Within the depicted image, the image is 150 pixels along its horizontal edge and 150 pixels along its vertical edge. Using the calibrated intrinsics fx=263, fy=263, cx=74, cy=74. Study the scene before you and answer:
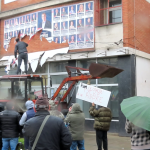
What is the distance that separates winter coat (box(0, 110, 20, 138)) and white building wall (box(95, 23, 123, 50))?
762cm

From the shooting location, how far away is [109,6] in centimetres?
1391

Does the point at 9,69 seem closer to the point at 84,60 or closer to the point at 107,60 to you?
the point at 84,60

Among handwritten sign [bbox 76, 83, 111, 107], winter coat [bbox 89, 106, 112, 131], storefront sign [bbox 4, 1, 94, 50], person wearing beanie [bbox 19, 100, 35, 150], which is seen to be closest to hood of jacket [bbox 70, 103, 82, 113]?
winter coat [bbox 89, 106, 112, 131]

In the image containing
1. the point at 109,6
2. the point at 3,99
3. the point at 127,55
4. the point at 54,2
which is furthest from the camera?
the point at 54,2

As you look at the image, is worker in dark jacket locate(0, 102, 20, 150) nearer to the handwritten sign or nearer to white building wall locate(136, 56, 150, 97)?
the handwritten sign

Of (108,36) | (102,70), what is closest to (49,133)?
(102,70)

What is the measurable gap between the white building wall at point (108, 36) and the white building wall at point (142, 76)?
57.2 inches

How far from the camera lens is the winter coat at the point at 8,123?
678cm

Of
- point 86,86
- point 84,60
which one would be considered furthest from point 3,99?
point 84,60

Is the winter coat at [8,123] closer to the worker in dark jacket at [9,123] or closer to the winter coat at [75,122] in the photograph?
the worker in dark jacket at [9,123]

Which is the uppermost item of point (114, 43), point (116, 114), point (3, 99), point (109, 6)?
point (109, 6)

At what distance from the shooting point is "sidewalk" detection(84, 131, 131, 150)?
398 inches

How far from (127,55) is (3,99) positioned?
6.36 m

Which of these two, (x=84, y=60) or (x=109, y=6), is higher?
(x=109, y=6)
